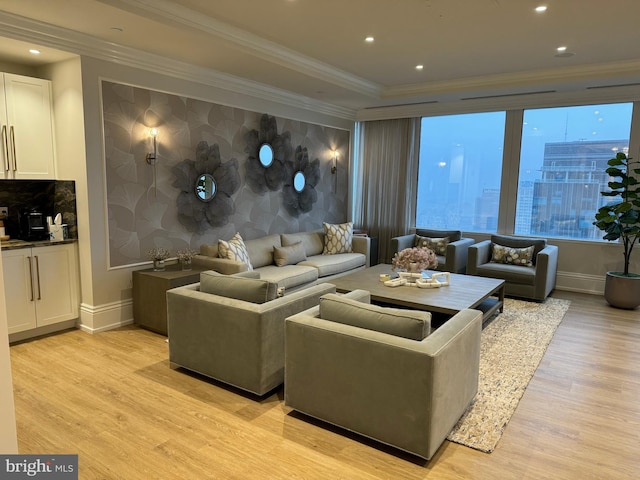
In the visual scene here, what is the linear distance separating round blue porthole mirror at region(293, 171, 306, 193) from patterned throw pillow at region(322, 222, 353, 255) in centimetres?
69

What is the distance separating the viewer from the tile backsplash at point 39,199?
4.29m

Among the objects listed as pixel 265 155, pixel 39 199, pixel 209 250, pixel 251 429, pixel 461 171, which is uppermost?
pixel 265 155

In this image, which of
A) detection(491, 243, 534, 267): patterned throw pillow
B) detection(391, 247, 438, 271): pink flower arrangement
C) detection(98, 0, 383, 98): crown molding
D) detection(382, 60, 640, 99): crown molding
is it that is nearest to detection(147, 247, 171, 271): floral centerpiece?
detection(98, 0, 383, 98): crown molding

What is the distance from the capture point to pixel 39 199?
450 cm

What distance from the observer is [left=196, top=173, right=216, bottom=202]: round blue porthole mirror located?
5098mm

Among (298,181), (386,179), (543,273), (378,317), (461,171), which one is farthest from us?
(386,179)

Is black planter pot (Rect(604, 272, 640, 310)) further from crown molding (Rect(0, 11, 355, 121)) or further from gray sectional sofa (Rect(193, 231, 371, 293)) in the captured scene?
crown molding (Rect(0, 11, 355, 121))

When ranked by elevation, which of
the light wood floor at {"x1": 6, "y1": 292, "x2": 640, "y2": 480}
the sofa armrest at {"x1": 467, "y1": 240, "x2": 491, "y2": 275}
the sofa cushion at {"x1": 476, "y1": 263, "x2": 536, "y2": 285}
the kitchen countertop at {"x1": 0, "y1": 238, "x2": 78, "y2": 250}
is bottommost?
the light wood floor at {"x1": 6, "y1": 292, "x2": 640, "y2": 480}

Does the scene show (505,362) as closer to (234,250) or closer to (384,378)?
(384,378)

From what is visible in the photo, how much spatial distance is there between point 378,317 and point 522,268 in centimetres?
381

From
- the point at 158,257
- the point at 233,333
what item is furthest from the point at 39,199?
the point at 233,333

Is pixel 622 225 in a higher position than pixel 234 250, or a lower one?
higher

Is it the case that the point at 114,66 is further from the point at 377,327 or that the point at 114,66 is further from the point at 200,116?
the point at 377,327

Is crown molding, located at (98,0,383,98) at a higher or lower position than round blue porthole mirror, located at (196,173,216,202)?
higher
